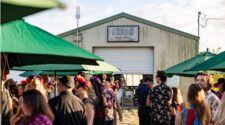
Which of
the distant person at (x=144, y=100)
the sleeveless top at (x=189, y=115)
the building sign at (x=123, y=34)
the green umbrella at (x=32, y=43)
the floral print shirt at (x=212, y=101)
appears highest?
the building sign at (x=123, y=34)

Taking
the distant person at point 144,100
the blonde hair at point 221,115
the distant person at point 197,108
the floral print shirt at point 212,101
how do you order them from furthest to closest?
the distant person at point 144,100 → the floral print shirt at point 212,101 → the distant person at point 197,108 → the blonde hair at point 221,115

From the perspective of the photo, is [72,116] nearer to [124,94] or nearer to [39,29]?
[39,29]

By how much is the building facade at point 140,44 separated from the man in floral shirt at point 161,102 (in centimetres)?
1901

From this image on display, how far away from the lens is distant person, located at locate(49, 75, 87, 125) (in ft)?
19.6

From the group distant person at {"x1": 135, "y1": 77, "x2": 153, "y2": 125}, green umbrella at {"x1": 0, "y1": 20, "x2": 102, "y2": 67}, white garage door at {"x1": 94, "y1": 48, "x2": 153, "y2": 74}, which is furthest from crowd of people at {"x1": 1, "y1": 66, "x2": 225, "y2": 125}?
white garage door at {"x1": 94, "y1": 48, "x2": 153, "y2": 74}

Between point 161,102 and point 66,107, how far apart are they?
446cm

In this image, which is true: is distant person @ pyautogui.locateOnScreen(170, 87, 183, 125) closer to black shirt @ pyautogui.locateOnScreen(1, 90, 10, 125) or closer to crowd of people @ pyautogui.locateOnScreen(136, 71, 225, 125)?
crowd of people @ pyautogui.locateOnScreen(136, 71, 225, 125)

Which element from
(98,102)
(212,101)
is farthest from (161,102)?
(212,101)

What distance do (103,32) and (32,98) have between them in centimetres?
2541

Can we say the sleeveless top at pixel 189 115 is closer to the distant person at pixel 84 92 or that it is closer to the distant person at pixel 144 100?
Answer: the distant person at pixel 84 92

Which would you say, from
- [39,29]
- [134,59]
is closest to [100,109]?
[39,29]

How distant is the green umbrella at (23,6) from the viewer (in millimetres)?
1919

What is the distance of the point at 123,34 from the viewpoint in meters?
29.6


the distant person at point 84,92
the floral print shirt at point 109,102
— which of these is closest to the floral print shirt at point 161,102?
the floral print shirt at point 109,102
